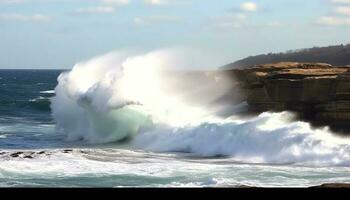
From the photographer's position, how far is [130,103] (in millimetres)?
24609

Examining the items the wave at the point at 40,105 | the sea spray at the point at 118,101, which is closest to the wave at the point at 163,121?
the sea spray at the point at 118,101

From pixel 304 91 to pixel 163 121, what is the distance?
4.92 meters

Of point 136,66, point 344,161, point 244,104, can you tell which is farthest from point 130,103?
point 344,161

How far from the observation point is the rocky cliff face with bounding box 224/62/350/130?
62.1ft

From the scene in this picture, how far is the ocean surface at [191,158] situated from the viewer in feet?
39.8

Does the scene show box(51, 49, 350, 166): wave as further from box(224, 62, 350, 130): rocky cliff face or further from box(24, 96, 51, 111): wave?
box(24, 96, 51, 111): wave

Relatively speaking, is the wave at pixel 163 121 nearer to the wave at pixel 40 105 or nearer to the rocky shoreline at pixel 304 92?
the rocky shoreline at pixel 304 92

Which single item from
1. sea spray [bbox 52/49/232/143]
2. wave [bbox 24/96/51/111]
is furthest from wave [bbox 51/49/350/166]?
wave [bbox 24/96/51/111]

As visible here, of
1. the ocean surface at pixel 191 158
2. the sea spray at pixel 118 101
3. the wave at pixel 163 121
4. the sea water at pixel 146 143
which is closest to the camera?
the ocean surface at pixel 191 158

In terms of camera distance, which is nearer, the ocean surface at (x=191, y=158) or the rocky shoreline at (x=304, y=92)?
the ocean surface at (x=191, y=158)

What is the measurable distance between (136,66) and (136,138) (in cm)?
472

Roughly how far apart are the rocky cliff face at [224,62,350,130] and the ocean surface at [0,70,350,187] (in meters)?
0.85

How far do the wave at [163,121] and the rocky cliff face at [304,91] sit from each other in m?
0.73
